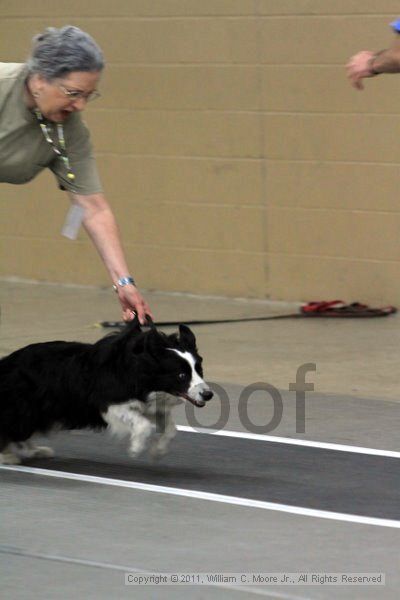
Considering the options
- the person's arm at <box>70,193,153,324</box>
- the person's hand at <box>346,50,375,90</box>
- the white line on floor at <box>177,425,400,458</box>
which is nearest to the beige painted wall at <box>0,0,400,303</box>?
the person's hand at <box>346,50,375,90</box>

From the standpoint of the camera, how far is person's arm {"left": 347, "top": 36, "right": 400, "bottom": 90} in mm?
6473

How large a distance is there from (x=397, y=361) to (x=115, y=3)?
4.24m

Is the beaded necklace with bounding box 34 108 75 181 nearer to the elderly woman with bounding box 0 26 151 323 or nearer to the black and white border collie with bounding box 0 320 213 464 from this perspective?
the elderly woman with bounding box 0 26 151 323

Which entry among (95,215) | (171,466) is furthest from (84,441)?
(95,215)

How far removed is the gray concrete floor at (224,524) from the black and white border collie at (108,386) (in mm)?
276

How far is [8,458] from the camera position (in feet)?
21.4

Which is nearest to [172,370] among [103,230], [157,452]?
[157,452]

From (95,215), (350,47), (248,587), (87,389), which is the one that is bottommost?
(248,587)

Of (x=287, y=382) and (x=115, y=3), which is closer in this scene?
(x=287, y=382)

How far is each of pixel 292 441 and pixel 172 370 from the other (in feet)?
3.84

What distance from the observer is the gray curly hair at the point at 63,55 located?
5844 millimetres

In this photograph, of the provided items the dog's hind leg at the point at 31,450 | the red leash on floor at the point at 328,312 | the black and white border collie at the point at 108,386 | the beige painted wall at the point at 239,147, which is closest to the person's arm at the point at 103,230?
the black and white border collie at the point at 108,386

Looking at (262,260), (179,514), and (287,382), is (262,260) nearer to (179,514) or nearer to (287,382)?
(287,382)

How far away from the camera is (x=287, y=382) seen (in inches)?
327
